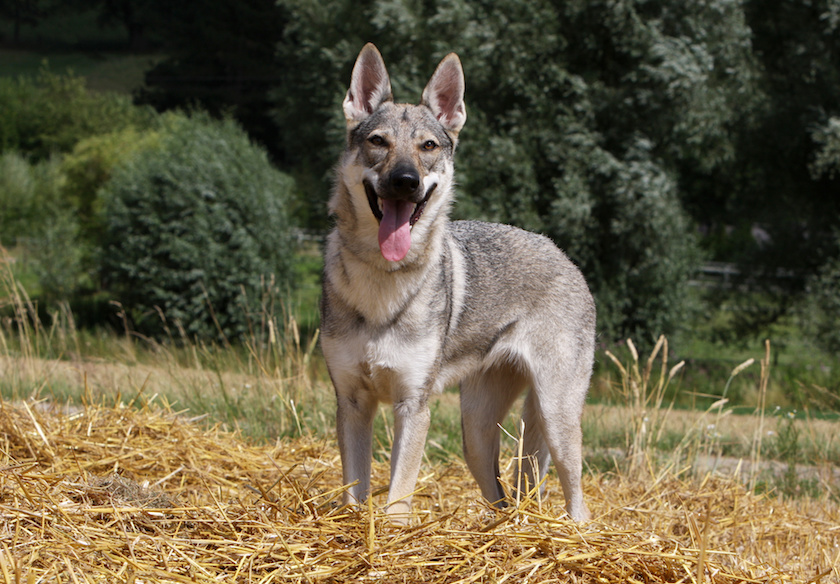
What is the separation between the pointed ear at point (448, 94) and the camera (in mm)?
4082

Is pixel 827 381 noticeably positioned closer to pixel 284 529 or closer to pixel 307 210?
pixel 284 529

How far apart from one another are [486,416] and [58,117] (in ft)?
124

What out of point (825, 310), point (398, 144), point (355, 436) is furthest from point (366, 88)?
point (825, 310)

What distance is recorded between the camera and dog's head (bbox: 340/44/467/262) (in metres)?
3.62

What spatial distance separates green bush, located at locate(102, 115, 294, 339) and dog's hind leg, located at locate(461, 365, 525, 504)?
11.8 meters

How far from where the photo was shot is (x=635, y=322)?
606 inches

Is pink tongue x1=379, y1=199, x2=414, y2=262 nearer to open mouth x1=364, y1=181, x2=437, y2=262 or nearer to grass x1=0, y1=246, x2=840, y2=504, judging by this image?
open mouth x1=364, y1=181, x2=437, y2=262

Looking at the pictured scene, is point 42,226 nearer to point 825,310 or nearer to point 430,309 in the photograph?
point 825,310

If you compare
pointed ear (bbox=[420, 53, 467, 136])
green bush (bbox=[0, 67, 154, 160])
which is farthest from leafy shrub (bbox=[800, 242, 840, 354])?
green bush (bbox=[0, 67, 154, 160])

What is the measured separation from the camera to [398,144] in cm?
377

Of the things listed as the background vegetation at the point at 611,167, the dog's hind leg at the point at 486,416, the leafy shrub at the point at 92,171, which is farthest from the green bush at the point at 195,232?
the dog's hind leg at the point at 486,416

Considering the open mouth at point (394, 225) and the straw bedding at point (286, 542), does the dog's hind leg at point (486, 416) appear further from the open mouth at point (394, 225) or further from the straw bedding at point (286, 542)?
the open mouth at point (394, 225)

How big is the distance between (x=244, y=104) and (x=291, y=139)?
637 inches

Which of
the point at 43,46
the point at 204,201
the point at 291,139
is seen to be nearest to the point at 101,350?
the point at 204,201
